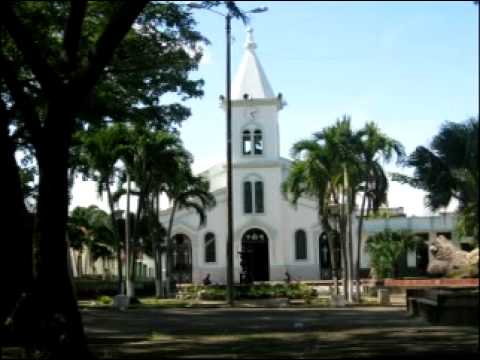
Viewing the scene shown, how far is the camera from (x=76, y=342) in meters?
9.49

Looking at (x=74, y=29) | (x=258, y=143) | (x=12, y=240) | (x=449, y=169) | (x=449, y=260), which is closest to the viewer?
(x=74, y=29)

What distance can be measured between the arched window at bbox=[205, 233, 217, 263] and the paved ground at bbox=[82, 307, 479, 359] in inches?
1244

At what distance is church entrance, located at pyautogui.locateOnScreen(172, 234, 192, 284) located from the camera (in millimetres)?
51344

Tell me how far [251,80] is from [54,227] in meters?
43.7

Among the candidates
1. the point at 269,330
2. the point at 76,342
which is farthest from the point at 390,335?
the point at 76,342

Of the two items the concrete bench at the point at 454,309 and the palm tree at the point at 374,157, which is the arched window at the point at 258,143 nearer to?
the palm tree at the point at 374,157

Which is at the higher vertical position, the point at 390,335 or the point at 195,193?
the point at 195,193

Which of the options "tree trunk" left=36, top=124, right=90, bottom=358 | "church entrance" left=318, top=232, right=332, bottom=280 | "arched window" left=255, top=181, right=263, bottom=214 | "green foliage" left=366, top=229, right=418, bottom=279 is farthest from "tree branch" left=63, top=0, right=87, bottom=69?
"arched window" left=255, top=181, right=263, bottom=214

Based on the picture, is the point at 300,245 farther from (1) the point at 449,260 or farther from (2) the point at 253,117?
(1) the point at 449,260

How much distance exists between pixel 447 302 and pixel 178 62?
326 inches

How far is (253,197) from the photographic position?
5150 centimetres

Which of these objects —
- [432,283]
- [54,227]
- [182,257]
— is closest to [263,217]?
[182,257]

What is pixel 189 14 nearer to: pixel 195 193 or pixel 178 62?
pixel 178 62

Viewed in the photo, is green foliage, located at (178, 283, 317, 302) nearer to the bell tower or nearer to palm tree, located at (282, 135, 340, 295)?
palm tree, located at (282, 135, 340, 295)
